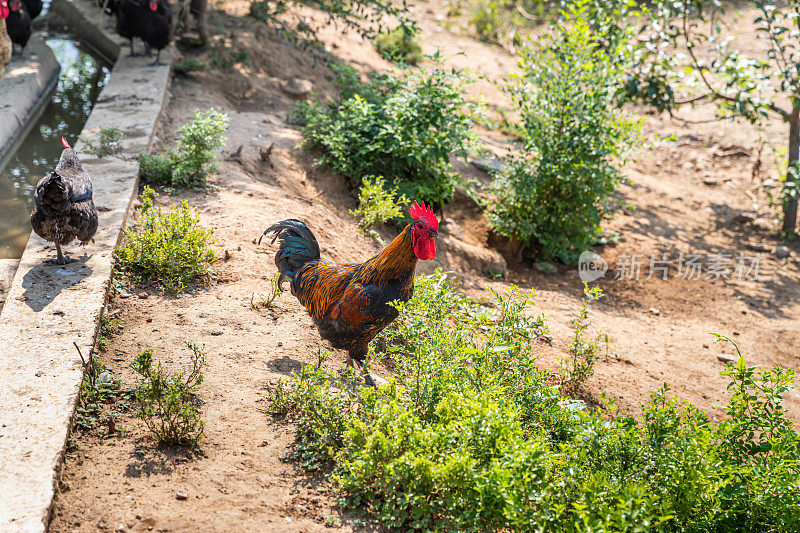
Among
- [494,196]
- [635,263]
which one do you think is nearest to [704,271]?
[635,263]

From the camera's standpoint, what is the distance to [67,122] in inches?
315

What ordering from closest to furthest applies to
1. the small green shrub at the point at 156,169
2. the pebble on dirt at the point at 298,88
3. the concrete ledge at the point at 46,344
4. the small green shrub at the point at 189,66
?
1. the concrete ledge at the point at 46,344
2. the small green shrub at the point at 156,169
3. the small green shrub at the point at 189,66
4. the pebble on dirt at the point at 298,88

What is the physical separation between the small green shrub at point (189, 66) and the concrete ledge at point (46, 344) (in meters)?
2.98

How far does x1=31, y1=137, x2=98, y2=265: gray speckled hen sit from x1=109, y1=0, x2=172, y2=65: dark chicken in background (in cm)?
461

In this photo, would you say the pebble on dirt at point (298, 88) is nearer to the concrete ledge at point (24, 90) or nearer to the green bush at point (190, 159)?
the green bush at point (190, 159)

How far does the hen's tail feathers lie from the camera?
445 centimetres

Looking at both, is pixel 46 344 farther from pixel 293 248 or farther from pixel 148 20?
pixel 148 20

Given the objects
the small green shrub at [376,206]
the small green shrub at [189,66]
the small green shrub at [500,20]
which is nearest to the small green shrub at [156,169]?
the small green shrub at [376,206]

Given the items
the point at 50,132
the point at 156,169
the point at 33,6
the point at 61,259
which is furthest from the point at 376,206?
the point at 33,6

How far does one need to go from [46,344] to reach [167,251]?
121 centimetres

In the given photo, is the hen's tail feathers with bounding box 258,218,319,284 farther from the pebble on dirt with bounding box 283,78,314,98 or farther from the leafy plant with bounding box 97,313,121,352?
the pebble on dirt with bounding box 283,78,314,98

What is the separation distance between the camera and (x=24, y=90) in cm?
789

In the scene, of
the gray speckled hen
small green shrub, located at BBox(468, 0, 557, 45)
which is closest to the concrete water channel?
the gray speckled hen

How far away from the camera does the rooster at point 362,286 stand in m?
3.85
